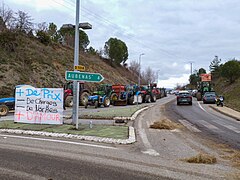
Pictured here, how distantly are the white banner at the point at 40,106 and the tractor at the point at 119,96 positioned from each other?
16.3 m

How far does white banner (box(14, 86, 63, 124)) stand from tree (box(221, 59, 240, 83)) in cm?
4201

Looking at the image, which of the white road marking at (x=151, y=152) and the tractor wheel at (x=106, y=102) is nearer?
the white road marking at (x=151, y=152)

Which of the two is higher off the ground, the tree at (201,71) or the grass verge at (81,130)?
the tree at (201,71)

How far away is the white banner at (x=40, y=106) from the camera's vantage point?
40.9 feet

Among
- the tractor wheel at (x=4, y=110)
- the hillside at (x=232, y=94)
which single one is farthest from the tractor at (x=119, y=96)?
the tractor wheel at (x=4, y=110)

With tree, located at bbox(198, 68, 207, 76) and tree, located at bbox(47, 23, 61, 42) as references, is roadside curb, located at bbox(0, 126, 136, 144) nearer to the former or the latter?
tree, located at bbox(47, 23, 61, 42)

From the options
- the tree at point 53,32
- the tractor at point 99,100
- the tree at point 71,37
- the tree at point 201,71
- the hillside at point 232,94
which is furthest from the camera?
the tree at point 201,71

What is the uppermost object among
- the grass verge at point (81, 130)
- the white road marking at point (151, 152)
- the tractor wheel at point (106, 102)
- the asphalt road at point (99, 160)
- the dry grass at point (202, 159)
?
the tractor wheel at point (106, 102)

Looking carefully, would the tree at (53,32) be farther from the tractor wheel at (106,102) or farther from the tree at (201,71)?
the tree at (201,71)

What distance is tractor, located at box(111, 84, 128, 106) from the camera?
95.5 feet

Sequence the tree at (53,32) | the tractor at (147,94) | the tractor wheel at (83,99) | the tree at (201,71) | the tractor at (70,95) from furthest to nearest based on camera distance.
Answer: the tree at (201,71) → the tree at (53,32) → the tractor at (147,94) → the tractor wheel at (83,99) → the tractor at (70,95)

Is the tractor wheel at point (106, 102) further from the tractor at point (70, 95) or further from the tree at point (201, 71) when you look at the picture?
the tree at point (201, 71)

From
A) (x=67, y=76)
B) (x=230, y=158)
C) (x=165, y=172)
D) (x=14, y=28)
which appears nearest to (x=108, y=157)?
(x=165, y=172)

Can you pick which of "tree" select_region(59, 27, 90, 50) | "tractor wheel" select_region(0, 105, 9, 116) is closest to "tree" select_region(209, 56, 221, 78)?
"tree" select_region(59, 27, 90, 50)
